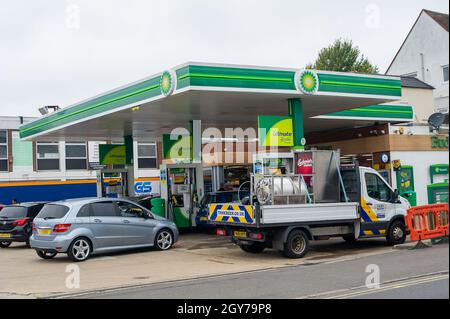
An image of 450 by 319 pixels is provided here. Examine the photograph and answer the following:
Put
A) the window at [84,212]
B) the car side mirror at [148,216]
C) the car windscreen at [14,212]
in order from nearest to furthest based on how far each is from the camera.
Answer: the window at [84,212]
the car side mirror at [148,216]
the car windscreen at [14,212]

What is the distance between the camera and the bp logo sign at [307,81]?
625 inches

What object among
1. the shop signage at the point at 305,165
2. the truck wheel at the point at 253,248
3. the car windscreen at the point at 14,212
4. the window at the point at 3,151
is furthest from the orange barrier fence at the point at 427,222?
the window at the point at 3,151

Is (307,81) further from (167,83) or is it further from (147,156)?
(147,156)

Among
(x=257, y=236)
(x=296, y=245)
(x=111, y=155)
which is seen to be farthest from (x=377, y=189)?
(x=111, y=155)

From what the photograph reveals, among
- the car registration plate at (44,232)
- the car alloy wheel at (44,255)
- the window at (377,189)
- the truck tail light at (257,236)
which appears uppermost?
the window at (377,189)

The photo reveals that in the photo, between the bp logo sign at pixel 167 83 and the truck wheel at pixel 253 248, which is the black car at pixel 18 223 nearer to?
the bp logo sign at pixel 167 83

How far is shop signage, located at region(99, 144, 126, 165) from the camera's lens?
80.7 ft

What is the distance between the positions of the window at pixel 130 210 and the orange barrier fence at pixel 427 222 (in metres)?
6.87

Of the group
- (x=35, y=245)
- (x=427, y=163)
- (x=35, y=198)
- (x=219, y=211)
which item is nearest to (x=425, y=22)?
(x=427, y=163)

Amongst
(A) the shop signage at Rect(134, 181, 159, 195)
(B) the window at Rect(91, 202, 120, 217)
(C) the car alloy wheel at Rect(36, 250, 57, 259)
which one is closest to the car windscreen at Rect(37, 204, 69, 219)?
(B) the window at Rect(91, 202, 120, 217)

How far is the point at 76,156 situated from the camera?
37.5m

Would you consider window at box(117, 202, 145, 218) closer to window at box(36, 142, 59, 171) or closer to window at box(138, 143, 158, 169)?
window at box(36, 142, 59, 171)
